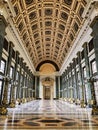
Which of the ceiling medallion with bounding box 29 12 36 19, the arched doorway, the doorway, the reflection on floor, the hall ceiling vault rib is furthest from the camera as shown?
the doorway

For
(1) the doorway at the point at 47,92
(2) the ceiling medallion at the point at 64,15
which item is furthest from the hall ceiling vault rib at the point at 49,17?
(1) the doorway at the point at 47,92

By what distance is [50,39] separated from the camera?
2272cm

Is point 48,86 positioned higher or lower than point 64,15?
lower

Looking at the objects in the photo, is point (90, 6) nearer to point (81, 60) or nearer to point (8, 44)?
point (81, 60)

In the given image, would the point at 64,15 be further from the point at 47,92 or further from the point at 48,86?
the point at 47,92

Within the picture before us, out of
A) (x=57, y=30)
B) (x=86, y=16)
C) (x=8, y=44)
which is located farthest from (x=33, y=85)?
(x=86, y=16)

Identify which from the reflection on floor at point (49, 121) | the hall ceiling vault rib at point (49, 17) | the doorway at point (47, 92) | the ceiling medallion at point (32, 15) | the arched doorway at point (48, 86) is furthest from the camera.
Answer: the doorway at point (47, 92)

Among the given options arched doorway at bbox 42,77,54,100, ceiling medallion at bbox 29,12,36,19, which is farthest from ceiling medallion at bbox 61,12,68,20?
arched doorway at bbox 42,77,54,100

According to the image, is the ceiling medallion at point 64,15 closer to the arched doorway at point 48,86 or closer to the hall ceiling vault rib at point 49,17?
the hall ceiling vault rib at point 49,17

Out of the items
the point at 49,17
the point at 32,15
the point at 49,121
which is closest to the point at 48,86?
the point at 49,17

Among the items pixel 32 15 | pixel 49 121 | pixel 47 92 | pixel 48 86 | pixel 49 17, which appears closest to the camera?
pixel 49 121

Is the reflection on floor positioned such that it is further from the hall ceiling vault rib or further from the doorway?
the doorway

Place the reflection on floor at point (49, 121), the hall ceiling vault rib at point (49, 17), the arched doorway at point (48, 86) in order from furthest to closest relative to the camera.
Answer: the arched doorway at point (48, 86) < the hall ceiling vault rib at point (49, 17) < the reflection on floor at point (49, 121)

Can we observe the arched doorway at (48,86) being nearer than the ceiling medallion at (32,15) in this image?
No
